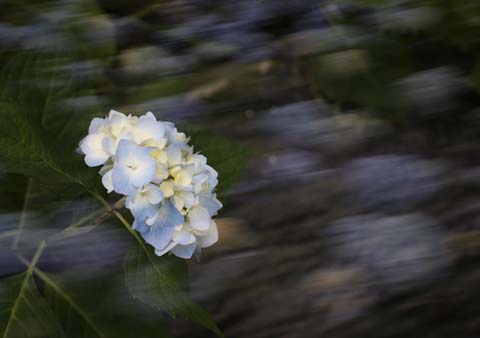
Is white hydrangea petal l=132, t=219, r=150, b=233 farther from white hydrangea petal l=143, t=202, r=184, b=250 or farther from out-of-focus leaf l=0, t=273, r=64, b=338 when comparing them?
out-of-focus leaf l=0, t=273, r=64, b=338

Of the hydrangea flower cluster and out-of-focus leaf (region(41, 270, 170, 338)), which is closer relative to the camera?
the hydrangea flower cluster

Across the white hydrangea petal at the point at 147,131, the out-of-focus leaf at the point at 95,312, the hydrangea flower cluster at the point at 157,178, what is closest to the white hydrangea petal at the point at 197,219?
the hydrangea flower cluster at the point at 157,178

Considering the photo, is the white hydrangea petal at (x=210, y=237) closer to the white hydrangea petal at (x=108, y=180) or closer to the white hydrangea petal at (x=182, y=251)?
the white hydrangea petal at (x=182, y=251)

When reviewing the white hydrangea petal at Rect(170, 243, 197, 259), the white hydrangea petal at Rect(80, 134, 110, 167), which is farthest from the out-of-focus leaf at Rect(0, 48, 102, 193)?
the white hydrangea petal at Rect(170, 243, 197, 259)

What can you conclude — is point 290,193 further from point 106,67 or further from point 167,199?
point 167,199

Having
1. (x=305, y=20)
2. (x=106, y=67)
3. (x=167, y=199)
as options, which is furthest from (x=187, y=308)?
(x=305, y=20)

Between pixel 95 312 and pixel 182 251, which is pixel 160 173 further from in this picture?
pixel 95 312

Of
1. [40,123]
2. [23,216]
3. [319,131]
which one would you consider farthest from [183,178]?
[319,131]
